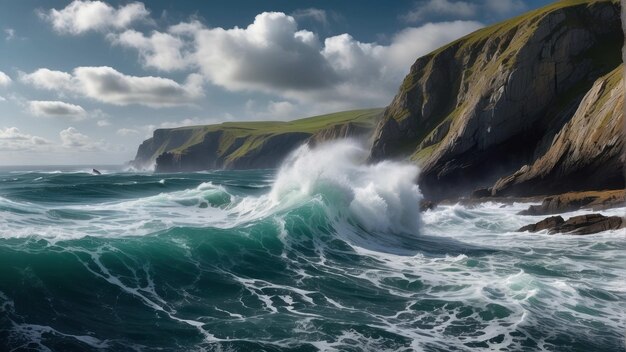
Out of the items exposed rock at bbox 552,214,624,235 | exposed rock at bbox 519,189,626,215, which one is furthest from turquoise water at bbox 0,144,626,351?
exposed rock at bbox 519,189,626,215

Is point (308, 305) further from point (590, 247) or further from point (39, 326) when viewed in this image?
point (590, 247)

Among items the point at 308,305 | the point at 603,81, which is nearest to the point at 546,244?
the point at 308,305

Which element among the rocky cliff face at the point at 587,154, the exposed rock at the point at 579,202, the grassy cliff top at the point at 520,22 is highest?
the grassy cliff top at the point at 520,22

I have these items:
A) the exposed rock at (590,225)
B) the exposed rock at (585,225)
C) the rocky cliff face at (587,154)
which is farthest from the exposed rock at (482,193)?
the exposed rock at (590,225)

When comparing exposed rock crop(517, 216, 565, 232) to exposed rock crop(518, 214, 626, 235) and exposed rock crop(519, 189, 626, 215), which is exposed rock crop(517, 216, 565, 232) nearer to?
exposed rock crop(518, 214, 626, 235)

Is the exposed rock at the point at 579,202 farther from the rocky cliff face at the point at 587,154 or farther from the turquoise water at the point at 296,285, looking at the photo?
the turquoise water at the point at 296,285

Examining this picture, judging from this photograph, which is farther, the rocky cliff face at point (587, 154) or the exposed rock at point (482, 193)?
the exposed rock at point (482, 193)
